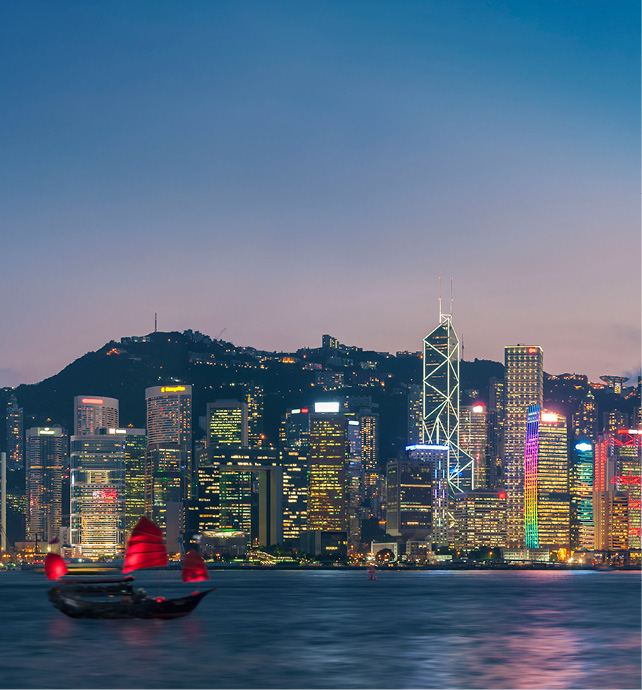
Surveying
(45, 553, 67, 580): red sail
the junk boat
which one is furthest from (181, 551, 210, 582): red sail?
(45, 553, 67, 580): red sail

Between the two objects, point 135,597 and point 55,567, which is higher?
point 135,597

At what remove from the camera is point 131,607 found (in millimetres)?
101875

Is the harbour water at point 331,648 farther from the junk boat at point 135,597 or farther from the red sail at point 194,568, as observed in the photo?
the red sail at point 194,568

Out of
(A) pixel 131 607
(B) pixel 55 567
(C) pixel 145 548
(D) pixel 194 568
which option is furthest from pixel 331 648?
(B) pixel 55 567

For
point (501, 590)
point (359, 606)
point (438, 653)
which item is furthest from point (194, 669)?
point (501, 590)

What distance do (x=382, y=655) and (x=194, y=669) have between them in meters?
13.1

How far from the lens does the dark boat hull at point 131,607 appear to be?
102 m

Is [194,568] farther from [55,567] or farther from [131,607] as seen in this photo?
[131,607]

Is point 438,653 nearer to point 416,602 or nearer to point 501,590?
point 416,602

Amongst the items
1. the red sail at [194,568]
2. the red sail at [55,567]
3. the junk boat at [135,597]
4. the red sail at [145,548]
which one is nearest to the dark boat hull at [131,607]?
the junk boat at [135,597]

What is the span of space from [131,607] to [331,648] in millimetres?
27416

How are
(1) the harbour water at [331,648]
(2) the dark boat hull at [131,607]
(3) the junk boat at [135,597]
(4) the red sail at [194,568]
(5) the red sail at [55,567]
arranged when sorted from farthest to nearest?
(5) the red sail at [55,567] → (4) the red sail at [194,568] → (3) the junk boat at [135,597] → (2) the dark boat hull at [131,607] → (1) the harbour water at [331,648]

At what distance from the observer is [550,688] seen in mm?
60125

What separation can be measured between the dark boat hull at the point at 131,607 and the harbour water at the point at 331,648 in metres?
1.14
